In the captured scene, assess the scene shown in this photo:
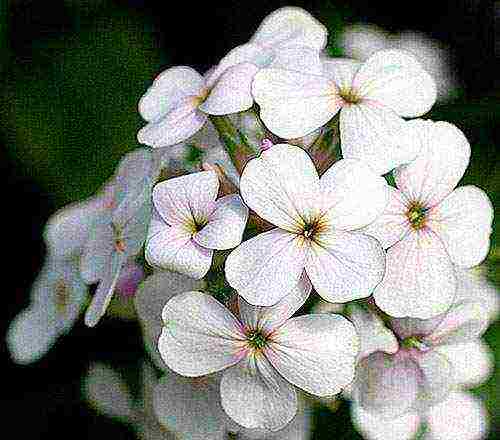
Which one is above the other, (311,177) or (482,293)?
(311,177)

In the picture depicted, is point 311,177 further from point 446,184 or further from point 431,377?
point 431,377

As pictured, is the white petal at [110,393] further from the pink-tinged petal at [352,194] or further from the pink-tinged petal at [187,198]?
the pink-tinged petal at [352,194]

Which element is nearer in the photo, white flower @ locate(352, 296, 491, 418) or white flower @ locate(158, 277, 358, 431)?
white flower @ locate(158, 277, 358, 431)

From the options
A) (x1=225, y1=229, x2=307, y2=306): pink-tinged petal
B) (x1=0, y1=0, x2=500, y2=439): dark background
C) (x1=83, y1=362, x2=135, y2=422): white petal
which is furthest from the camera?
(x1=0, y1=0, x2=500, y2=439): dark background

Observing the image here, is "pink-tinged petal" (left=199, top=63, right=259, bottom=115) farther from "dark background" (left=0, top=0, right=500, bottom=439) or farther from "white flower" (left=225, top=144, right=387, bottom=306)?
"dark background" (left=0, top=0, right=500, bottom=439)

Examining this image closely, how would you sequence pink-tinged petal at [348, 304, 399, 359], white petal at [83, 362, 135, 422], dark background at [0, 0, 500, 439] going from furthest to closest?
dark background at [0, 0, 500, 439] → white petal at [83, 362, 135, 422] → pink-tinged petal at [348, 304, 399, 359]

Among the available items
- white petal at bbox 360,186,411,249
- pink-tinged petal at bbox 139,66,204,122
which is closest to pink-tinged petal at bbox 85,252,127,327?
pink-tinged petal at bbox 139,66,204,122

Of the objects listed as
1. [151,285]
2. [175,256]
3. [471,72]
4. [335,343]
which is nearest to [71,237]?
[151,285]
